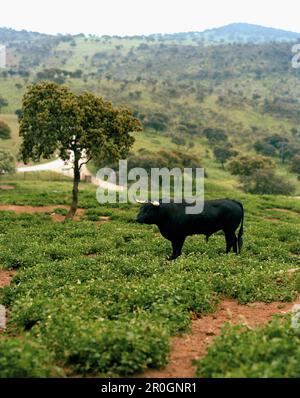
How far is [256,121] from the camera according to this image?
7136 inches

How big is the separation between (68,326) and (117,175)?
83170 millimetres

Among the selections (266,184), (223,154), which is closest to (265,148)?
(223,154)

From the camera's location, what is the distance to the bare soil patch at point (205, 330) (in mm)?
11031

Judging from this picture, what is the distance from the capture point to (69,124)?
31578 millimetres

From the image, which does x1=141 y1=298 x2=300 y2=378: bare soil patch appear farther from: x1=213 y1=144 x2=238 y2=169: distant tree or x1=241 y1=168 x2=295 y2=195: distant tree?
x1=213 y1=144 x2=238 y2=169: distant tree

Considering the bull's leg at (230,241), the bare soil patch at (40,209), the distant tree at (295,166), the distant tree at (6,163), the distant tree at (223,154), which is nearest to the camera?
the bull's leg at (230,241)

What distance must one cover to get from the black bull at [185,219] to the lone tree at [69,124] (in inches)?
422

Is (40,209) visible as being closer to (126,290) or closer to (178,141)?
(126,290)

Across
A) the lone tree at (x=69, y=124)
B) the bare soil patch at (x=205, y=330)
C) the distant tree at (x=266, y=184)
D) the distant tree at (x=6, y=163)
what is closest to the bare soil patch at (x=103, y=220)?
the lone tree at (x=69, y=124)

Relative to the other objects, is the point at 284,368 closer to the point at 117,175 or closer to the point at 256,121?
the point at 117,175

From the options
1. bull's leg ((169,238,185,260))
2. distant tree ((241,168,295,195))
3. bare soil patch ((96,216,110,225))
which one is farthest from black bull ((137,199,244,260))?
distant tree ((241,168,295,195))

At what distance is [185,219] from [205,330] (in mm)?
9157

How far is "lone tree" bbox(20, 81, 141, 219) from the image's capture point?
3138cm

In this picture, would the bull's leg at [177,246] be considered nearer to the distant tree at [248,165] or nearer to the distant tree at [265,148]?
the distant tree at [248,165]
